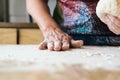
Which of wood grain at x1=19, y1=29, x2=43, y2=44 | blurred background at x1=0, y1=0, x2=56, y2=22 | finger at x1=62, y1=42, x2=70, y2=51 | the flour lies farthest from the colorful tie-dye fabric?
blurred background at x1=0, y1=0, x2=56, y2=22

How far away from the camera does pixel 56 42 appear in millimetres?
677

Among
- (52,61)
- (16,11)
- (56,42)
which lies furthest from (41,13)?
(16,11)

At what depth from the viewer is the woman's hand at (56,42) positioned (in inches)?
24.5

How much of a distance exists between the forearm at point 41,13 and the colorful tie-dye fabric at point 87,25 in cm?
8

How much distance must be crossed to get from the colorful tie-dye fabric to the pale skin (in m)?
0.08

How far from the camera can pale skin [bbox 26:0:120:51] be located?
623 mm

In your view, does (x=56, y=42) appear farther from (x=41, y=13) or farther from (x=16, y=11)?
(x=16, y=11)

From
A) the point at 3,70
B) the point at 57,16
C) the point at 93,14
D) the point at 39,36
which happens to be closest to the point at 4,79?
the point at 3,70

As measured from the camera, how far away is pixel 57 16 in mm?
968

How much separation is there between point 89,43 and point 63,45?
24 centimetres

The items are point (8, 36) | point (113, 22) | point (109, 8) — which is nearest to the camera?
point (109, 8)

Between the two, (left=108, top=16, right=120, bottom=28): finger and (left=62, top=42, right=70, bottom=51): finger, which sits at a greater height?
(left=108, top=16, right=120, bottom=28): finger

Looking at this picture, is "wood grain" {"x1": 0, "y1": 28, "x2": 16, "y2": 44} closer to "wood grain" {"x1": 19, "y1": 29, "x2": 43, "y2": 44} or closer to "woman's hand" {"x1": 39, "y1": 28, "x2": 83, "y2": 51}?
"wood grain" {"x1": 19, "y1": 29, "x2": 43, "y2": 44}

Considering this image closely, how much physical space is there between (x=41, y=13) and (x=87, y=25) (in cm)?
16
